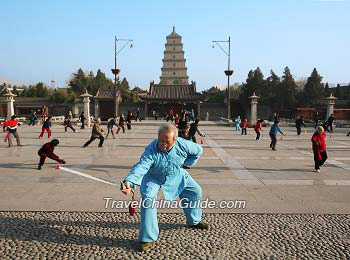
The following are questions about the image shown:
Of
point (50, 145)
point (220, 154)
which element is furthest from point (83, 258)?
point (220, 154)

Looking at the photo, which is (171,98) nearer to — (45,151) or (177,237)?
A: (45,151)

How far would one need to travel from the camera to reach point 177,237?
362 cm

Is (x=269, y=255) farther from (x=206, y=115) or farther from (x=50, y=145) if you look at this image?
(x=206, y=115)

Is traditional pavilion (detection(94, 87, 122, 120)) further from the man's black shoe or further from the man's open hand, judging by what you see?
the man's open hand

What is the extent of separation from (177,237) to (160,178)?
31.5 inches

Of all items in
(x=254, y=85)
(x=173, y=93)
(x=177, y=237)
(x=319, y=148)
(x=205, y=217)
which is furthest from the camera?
(x=254, y=85)

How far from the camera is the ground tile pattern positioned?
3.22 meters

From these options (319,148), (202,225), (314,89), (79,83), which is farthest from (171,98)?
(202,225)

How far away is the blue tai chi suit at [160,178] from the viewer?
327 cm

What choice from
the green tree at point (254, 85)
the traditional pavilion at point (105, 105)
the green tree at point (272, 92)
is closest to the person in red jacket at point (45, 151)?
the traditional pavilion at point (105, 105)

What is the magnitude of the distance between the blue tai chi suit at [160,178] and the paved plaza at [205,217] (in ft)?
1.01

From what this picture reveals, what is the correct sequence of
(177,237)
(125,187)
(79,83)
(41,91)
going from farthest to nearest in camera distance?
(79,83), (41,91), (177,237), (125,187)

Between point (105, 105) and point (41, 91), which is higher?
point (41, 91)

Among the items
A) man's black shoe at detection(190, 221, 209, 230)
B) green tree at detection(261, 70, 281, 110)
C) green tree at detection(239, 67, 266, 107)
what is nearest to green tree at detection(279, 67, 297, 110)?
green tree at detection(261, 70, 281, 110)
